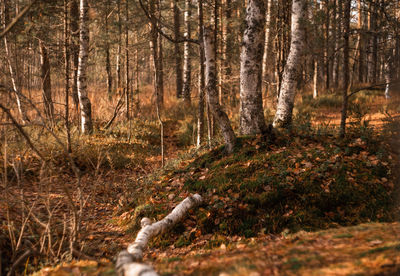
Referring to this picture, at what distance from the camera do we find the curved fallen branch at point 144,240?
2.24 m

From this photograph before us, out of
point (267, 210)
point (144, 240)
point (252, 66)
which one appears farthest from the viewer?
point (252, 66)

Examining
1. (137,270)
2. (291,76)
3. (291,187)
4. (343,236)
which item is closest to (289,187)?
(291,187)

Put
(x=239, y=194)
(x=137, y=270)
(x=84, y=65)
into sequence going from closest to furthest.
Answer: (x=137, y=270)
(x=239, y=194)
(x=84, y=65)

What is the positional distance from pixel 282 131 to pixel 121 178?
4.35 meters

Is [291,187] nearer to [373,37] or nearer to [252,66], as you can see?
[252,66]

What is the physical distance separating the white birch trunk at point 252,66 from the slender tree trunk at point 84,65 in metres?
5.85

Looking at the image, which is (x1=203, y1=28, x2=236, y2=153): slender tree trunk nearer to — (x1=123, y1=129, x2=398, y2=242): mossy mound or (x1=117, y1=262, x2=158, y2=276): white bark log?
(x1=123, y1=129, x2=398, y2=242): mossy mound

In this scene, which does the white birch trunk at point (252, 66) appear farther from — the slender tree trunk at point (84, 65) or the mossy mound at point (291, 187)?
the slender tree trunk at point (84, 65)

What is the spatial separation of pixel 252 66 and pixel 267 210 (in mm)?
3339

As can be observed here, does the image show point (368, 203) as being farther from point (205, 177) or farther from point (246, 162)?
point (205, 177)

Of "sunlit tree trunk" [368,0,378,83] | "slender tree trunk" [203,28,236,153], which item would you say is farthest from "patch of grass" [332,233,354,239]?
"sunlit tree trunk" [368,0,378,83]

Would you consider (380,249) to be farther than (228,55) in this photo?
No

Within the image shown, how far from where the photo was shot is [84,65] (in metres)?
9.57

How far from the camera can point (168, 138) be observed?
11.1m
